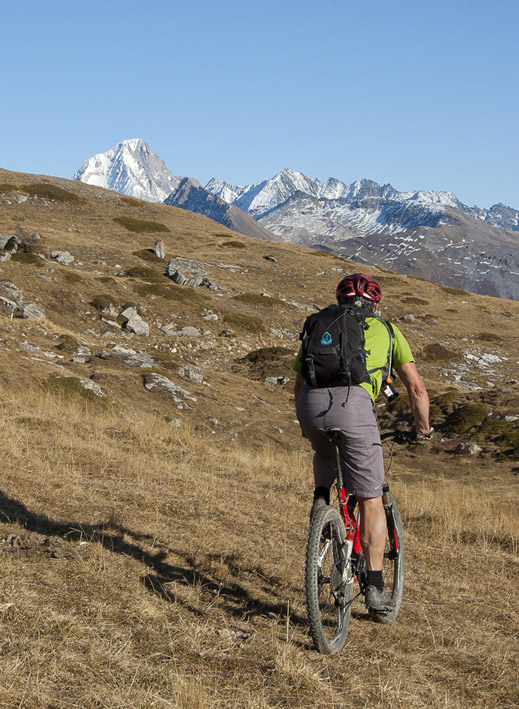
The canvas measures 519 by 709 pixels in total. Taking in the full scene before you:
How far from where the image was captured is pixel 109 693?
3354mm

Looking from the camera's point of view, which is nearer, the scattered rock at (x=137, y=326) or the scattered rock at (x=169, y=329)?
the scattered rock at (x=137, y=326)

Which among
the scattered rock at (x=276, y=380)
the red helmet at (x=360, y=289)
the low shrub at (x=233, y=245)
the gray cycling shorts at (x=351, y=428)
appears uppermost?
the low shrub at (x=233, y=245)

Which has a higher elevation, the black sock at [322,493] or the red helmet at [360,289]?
the red helmet at [360,289]

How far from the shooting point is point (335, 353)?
14.8 feet

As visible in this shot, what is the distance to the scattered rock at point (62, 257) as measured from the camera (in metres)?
37.0

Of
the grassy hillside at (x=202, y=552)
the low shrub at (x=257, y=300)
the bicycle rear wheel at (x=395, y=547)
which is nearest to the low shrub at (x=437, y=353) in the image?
the low shrub at (x=257, y=300)

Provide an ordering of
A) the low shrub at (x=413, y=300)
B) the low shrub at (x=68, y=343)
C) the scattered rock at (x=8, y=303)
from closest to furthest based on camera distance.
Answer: the low shrub at (x=68, y=343) → the scattered rock at (x=8, y=303) → the low shrub at (x=413, y=300)

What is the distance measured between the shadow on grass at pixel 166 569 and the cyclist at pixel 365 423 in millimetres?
866

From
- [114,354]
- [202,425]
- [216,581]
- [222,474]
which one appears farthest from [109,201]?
[216,581]

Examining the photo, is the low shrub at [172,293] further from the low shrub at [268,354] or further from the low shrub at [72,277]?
the low shrub at [268,354]

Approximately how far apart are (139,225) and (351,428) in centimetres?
5095

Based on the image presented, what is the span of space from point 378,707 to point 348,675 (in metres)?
0.47

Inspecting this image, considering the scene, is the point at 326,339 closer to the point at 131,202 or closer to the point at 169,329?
the point at 169,329

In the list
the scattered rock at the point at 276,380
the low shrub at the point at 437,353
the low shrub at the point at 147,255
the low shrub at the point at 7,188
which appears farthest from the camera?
the low shrub at the point at 7,188
